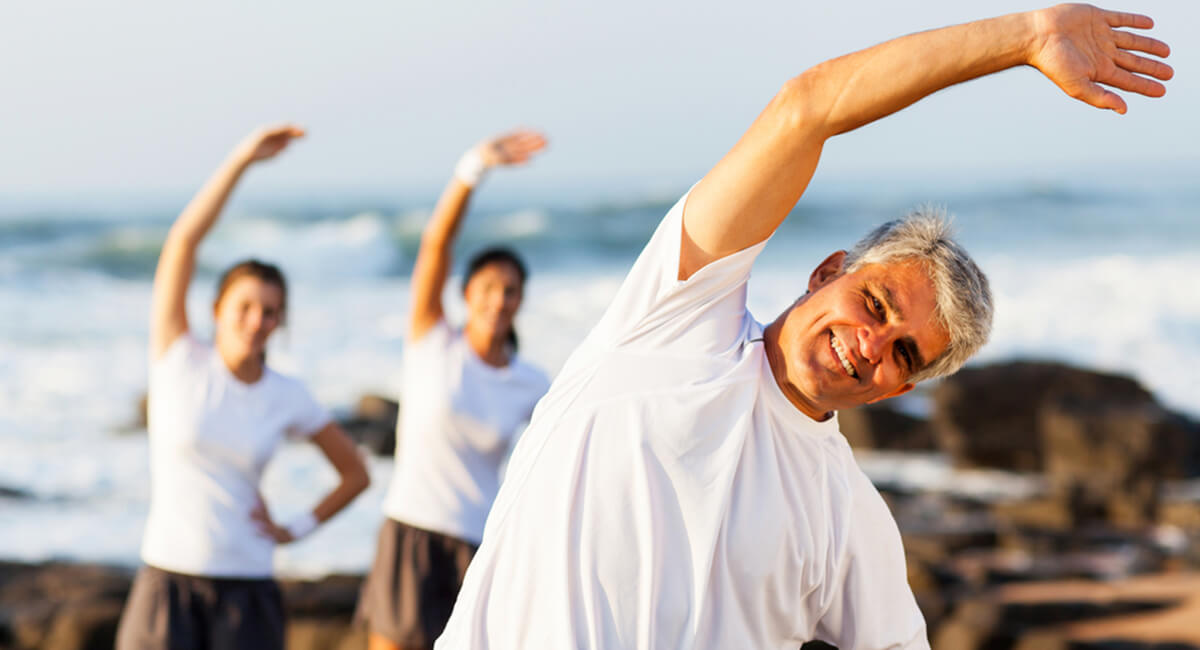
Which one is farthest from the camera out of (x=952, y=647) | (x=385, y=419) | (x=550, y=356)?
(x=550, y=356)

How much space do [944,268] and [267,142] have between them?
284 centimetres

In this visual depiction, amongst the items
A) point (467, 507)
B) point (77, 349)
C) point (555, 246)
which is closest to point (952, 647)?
point (467, 507)

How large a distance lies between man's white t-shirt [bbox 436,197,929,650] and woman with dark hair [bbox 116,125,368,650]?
204 centimetres

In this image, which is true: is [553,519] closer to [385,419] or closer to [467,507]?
[467,507]

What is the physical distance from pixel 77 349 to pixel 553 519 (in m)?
21.3

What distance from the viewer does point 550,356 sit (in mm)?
20578

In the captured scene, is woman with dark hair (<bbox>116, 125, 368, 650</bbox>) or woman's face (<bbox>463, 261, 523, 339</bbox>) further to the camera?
woman's face (<bbox>463, 261, 523, 339</bbox>)

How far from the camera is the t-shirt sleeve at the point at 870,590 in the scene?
2.42 m

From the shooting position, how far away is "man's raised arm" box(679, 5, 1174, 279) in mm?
1929

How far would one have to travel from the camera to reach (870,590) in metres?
2.44

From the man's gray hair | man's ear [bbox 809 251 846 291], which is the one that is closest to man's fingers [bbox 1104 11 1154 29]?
the man's gray hair

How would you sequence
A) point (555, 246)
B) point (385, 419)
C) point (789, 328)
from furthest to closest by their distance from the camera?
point (555, 246)
point (385, 419)
point (789, 328)

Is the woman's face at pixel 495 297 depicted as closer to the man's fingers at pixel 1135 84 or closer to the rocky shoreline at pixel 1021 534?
the rocky shoreline at pixel 1021 534

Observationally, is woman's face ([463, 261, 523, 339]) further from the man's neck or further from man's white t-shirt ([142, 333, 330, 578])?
Result: the man's neck
